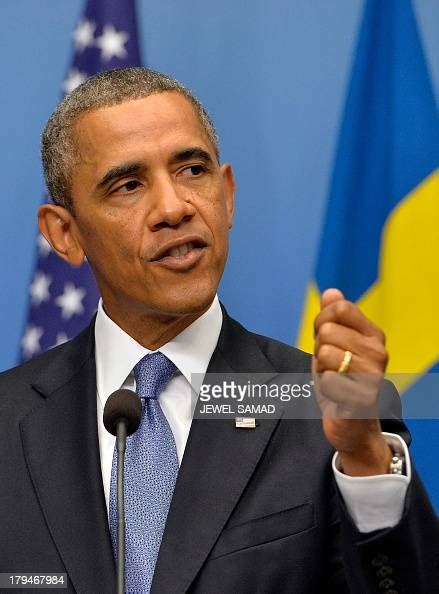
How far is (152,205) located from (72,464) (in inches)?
19.1

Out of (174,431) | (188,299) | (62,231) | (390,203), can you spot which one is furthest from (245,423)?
(390,203)

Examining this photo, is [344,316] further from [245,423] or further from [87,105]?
[87,105]

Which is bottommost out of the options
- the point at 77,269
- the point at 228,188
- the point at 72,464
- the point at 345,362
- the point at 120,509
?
the point at 120,509

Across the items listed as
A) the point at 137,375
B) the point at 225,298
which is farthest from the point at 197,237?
the point at 225,298

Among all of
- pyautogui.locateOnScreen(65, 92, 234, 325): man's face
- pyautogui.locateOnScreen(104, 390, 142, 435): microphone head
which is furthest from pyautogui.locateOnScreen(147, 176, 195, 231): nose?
pyautogui.locateOnScreen(104, 390, 142, 435): microphone head

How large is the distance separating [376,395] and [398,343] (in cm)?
128

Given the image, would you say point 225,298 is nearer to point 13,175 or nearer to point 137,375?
point 13,175

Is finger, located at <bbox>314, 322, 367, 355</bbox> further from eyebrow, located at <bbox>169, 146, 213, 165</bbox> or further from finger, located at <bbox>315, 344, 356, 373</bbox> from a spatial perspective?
eyebrow, located at <bbox>169, 146, 213, 165</bbox>

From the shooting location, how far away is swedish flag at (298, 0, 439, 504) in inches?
112

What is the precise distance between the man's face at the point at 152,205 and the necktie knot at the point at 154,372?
89 millimetres

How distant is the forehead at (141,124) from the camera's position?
217 cm

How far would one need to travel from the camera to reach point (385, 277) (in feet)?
9.32

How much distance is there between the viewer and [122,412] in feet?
5.60

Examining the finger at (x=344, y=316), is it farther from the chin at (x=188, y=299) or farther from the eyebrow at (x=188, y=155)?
the eyebrow at (x=188, y=155)
